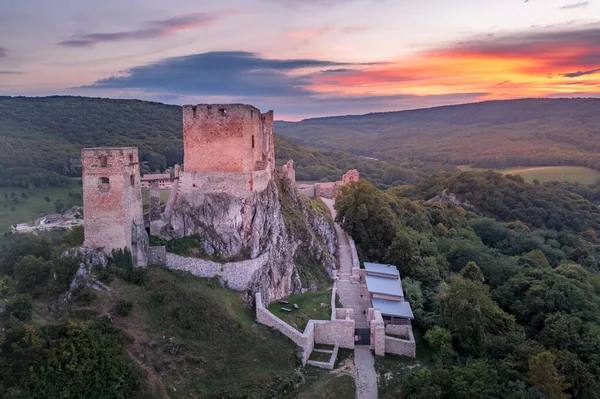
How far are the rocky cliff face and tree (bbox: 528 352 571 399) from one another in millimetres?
14913

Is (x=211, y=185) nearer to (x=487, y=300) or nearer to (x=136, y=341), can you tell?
(x=136, y=341)

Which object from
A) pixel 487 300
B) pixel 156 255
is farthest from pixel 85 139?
pixel 487 300

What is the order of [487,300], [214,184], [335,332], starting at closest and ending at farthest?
1. [335,332]
2. [487,300]
3. [214,184]

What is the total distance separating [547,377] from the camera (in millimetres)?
→ 18781

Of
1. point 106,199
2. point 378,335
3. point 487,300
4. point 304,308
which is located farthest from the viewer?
point 304,308

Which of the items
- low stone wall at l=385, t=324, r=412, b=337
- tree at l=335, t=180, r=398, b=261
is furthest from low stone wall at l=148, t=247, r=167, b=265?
tree at l=335, t=180, r=398, b=261

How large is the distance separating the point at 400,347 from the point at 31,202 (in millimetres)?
70855

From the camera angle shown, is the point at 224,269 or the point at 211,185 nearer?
the point at 224,269

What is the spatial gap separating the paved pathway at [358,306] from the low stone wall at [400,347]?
121cm

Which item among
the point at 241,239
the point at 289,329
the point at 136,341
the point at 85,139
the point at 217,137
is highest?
the point at 85,139

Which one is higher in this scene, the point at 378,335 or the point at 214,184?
the point at 214,184

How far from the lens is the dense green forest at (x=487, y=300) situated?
19.9 metres

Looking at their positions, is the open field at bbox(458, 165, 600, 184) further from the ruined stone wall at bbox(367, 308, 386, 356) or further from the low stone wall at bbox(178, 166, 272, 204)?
the low stone wall at bbox(178, 166, 272, 204)

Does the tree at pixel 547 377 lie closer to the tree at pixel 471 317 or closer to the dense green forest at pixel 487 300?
the dense green forest at pixel 487 300
